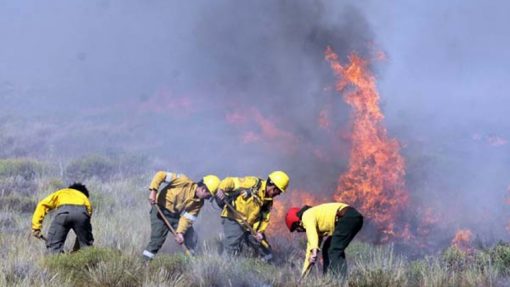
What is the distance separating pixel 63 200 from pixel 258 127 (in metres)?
12.1

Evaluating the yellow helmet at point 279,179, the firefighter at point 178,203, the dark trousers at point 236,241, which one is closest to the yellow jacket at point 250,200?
the dark trousers at point 236,241

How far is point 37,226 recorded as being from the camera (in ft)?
27.2

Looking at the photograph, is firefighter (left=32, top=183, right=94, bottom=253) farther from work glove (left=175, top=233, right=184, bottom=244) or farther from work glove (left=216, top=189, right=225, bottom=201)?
work glove (left=216, top=189, right=225, bottom=201)

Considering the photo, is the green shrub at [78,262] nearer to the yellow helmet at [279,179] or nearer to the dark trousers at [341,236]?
the yellow helmet at [279,179]

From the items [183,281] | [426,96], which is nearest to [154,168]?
[183,281]

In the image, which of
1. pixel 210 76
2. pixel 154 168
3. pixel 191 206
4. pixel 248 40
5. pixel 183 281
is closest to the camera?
pixel 183 281

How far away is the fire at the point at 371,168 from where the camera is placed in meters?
12.9

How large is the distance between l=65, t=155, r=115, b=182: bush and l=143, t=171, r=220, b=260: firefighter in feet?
25.5

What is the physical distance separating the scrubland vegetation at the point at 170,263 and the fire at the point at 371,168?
4.16ft

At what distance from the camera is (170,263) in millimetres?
8062

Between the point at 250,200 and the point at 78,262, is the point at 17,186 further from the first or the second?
the point at 78,262

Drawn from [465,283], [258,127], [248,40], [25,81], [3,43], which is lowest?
[465,283]

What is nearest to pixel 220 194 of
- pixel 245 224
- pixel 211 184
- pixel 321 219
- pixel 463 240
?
pixel 211 184

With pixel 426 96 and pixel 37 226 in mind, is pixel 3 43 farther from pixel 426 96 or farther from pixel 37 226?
pixel 37 226
